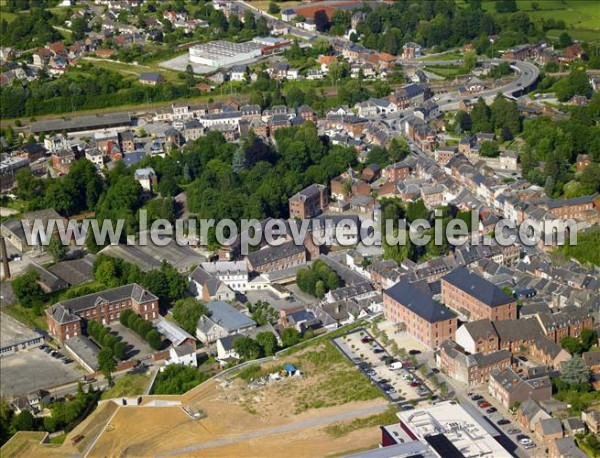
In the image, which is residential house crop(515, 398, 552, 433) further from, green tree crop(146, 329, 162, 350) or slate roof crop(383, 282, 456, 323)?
green tree crop(146, 329, 162, 350)

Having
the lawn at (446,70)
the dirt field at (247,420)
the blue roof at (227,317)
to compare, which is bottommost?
the dirt field at (247,420)

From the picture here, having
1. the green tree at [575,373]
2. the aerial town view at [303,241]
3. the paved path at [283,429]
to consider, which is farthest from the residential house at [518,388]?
the paved path at [283,429]

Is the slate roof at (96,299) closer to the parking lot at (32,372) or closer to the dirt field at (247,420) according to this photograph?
the parking lot at (32,372)

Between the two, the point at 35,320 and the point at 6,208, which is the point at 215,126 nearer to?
the point at 6,208

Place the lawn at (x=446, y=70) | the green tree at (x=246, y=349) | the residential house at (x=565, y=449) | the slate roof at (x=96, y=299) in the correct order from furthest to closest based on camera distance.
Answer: the lawn at (x=446, y=70) → the slate roof at (x=96, y=299) → the green tree at (x=246, y=349) → the residential house at (x=565, y=449)

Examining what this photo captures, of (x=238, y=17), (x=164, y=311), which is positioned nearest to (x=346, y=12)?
(x=238, y=17)

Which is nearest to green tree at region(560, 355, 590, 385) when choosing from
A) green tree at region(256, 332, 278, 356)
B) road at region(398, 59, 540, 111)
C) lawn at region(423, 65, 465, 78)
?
green tree at region(256, 332, 278, 356)

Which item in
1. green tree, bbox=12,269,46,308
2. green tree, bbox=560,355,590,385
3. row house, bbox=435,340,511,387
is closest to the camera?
green tree, bbox=560,355,590,385
